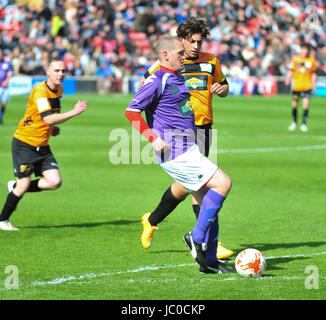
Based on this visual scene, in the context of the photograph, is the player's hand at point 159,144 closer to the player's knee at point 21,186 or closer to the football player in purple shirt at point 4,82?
the player's knee at point 21,186

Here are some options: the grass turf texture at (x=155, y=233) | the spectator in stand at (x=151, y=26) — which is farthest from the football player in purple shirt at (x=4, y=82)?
the spectator in stand at (x=151, y=26)

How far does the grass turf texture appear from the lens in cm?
645

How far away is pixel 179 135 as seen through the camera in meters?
7.03

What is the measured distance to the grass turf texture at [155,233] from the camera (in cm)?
645

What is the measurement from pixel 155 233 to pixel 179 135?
2.61 m

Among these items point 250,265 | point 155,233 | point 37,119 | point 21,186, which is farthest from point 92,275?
point 37,119

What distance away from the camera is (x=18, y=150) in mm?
9570

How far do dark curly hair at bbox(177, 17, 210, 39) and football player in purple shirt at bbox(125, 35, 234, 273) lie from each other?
2.58ft

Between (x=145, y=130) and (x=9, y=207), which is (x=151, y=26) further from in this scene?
(x=145, y=130)

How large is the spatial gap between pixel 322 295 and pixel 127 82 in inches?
1352

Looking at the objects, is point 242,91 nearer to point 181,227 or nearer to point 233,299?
point 181,227

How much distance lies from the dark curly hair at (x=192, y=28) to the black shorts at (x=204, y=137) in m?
1.02
